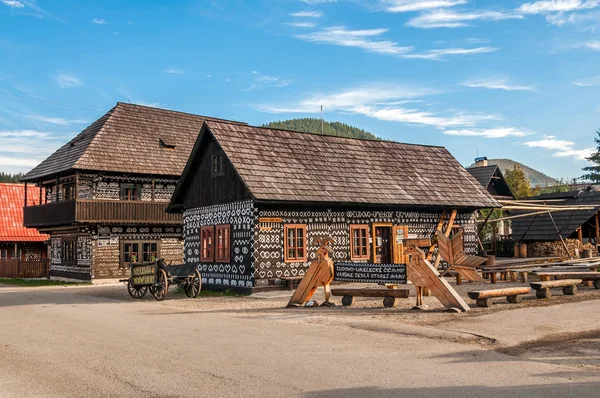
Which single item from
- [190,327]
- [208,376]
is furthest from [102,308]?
[208,376]

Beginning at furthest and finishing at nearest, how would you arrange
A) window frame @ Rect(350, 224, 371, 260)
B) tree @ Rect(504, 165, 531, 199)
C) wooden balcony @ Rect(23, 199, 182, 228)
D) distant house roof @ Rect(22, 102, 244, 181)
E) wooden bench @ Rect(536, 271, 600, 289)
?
1. tree @ Rect(504, 165, 531, 199)
2. distant house roof @ Rect(22, 102, 244, 181)
3. wooden balcony @ Rect(23, 199, 182, 228)
4. window frame @ Rect(350, 224, 371, 260)
5. wooden bench @ Rect(536, 271, 600, 289)

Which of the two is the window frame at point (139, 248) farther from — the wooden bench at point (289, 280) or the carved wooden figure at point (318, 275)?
the carved wooden figure at point (318, 275)

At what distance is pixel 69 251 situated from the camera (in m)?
35.0

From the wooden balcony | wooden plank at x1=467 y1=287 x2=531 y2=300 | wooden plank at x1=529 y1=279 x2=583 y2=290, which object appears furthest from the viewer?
the wooden balcony

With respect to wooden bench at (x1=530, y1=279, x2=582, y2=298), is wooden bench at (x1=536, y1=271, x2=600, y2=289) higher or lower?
higher

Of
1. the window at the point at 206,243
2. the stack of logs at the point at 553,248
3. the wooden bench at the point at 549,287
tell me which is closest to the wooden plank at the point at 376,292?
the wooden bench at the point at 549,287

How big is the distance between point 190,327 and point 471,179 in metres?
19.0

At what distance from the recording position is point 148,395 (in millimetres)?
7020

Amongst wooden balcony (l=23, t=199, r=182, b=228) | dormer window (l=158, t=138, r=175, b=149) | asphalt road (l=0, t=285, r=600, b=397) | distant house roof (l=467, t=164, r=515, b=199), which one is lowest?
asphalt road (l=0, t=285, r=600, b=397)

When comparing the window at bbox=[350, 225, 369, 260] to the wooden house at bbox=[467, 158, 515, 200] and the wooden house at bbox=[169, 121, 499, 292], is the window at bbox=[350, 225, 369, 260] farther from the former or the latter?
the wooden house at bbox=[467, 158, 515, 200]

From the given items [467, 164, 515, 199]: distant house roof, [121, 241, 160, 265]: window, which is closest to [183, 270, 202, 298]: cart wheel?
[121, 241, 160, 265]: window

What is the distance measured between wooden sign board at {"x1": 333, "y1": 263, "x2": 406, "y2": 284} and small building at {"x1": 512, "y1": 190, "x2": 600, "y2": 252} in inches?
888

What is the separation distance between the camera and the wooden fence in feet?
124

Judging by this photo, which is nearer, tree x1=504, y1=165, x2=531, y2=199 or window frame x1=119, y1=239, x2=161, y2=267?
window frame x1=119, y1=239, x2=161, y2=267
